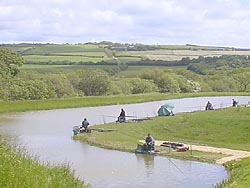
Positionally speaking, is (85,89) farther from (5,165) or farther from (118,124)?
(5,165)

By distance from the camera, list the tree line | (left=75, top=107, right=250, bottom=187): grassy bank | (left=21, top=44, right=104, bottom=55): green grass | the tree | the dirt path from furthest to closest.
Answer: (left=21, top=44, right=104, bottom=55): green grass
the tree
the tree line
(left=75, top=107, right=250, bottom=187): grassy bank
the dirt path

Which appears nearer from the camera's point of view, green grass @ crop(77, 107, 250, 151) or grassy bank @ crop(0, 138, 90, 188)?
grassy bank @ crop(0, 138, 90, 188)

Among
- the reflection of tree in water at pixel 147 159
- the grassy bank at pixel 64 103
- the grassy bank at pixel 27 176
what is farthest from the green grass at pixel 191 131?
the grassy bank at pixel 64 103

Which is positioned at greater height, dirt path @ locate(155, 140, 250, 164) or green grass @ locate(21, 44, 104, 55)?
green grass @ locate(21, 44, 104, 55)

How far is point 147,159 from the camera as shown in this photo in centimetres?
3002

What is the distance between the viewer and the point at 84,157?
30.8m

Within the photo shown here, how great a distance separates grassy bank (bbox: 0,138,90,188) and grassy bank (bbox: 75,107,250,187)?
13491mm

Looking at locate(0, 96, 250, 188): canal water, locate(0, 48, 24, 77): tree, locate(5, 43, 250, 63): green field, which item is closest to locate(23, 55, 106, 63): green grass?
locate(5, 43, 250, 63): green field

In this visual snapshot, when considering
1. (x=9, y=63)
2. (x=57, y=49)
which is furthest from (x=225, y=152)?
(x=57, y=49)

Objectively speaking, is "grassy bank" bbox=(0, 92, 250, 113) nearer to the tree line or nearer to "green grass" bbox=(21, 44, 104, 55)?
the tree line

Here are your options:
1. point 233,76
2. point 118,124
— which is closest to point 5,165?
point 118,124

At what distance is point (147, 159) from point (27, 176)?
637 inches

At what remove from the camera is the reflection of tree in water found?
28112mm

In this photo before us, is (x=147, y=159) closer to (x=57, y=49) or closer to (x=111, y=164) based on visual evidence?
(x=111, y=164)
